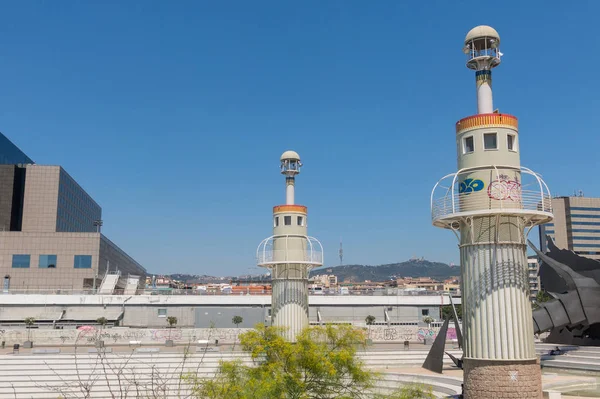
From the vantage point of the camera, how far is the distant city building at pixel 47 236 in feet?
274

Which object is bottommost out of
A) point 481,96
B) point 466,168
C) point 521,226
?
point 521,226

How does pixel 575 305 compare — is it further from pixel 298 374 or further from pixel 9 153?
pixel 9 153

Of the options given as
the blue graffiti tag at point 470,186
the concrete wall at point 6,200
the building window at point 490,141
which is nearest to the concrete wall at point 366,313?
the blue graffiti tag at point 470,186

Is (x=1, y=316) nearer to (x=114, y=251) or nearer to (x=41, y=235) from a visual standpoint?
(x=41, y=235)

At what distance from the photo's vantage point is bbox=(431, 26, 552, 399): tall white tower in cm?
2344

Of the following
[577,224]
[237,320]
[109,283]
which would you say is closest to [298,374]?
[237,320]

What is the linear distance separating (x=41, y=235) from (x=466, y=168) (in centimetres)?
7530

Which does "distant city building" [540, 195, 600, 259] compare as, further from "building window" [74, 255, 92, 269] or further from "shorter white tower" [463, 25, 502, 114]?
"shorter white tower" [463, 25, 502, 114]

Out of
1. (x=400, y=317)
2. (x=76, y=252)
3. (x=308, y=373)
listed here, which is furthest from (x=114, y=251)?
(x=308, y=373)

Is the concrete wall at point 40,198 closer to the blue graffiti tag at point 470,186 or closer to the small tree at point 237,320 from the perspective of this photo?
the small tree at point 237,320

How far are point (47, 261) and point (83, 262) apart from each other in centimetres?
502

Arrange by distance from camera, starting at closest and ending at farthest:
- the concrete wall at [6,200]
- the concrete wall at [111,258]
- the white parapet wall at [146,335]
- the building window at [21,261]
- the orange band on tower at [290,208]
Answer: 1. the orange band on tower at [290,208]
2. the white parapet wall at [146,335]
3. the building window at [21,261]
4. the concrete wall at [111,258]
5. the concrete wall at [6,200]

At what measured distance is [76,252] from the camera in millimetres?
84938

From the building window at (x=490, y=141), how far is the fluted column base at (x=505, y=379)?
8.96m
